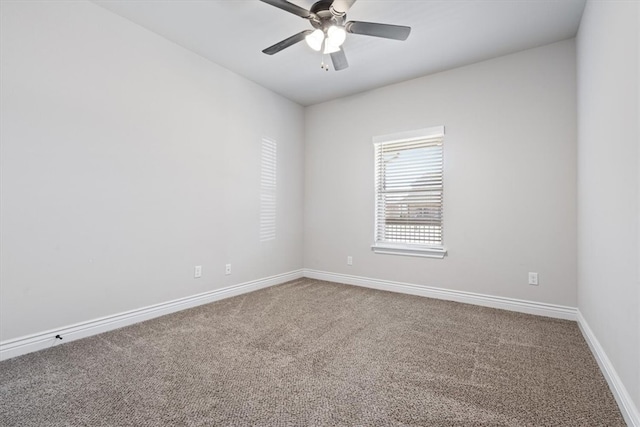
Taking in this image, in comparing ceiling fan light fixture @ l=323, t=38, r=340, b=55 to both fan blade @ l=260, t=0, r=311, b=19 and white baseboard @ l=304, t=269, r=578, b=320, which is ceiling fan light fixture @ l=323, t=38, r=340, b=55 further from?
white baseboard @ l=304, t=269, r=578, b=320

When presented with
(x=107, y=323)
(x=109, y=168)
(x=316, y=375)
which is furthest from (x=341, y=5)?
(x=107, y=323)

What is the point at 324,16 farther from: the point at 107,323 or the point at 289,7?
the point at 107,323

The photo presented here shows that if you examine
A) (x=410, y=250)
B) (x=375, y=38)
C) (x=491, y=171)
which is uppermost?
(x=375, y=38)

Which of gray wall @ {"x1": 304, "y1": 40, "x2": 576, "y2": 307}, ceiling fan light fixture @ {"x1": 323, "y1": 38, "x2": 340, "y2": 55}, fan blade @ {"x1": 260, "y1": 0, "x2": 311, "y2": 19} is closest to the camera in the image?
fan blade @ {"x1": 260, "y1": 0, "x2": 311, "y2": 19}

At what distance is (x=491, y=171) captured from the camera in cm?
317

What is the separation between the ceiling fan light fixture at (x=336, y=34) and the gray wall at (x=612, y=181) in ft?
5.18

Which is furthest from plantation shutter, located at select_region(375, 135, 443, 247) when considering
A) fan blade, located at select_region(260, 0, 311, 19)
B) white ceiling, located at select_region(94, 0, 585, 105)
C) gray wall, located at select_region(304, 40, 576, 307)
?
fan blade, located at select_region(260, 0, 311, 19)

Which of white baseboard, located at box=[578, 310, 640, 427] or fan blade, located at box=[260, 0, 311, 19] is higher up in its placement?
fan blade, located at box=[260, 0, 311, 19]

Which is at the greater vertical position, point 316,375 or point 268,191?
point 268,191

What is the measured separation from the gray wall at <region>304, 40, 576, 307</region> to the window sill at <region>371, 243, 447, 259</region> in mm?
76

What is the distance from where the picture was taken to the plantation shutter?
11.7 feet

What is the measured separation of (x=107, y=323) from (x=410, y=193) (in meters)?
3.37

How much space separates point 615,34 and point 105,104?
3.47 metres

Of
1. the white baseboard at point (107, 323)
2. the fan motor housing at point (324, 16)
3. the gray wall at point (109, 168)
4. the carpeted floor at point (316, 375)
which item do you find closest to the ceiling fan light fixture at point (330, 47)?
the fan motor housing at point (324, 16)
